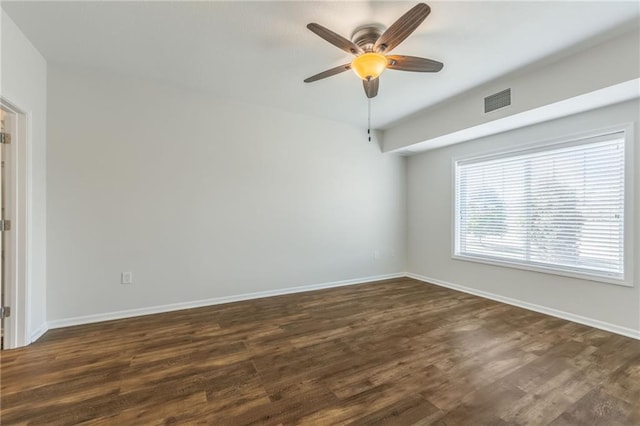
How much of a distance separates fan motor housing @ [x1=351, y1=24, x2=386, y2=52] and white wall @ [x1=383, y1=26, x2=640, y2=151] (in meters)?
1.70

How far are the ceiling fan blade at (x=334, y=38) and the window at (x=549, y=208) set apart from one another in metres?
2.80

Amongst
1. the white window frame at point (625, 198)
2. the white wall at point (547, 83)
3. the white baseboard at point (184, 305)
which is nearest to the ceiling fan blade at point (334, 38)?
the white wall at point (547, 83)

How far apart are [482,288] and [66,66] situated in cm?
567

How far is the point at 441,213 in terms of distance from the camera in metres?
4.56

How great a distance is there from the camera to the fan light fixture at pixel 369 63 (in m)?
2.12

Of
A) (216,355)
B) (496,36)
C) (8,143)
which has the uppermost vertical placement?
(496,36)

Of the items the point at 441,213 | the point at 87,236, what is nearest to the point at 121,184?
the point at 87,236

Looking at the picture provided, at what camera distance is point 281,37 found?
2281 millimetres

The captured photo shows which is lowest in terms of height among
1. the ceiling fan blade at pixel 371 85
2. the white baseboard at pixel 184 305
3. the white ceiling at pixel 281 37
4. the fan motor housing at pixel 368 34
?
the white baseboard at pixel 184 305

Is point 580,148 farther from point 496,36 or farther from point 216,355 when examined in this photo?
point 216,355

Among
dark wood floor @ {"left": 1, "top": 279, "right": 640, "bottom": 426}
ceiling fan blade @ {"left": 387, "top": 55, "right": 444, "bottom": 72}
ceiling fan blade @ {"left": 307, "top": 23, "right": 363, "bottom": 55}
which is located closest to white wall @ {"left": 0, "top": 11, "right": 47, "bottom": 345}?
dark wood floor @ {"left": 1, "top": 279, "right": 640, "bottom": 426}

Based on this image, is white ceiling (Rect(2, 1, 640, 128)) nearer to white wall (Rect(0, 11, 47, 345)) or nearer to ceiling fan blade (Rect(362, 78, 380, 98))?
white wall (Rect(0, 11, 47, 345))

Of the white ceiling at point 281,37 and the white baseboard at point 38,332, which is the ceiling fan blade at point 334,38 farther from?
the white baseboard at point 38,332

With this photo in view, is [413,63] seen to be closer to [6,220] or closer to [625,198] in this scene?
[625,198]
